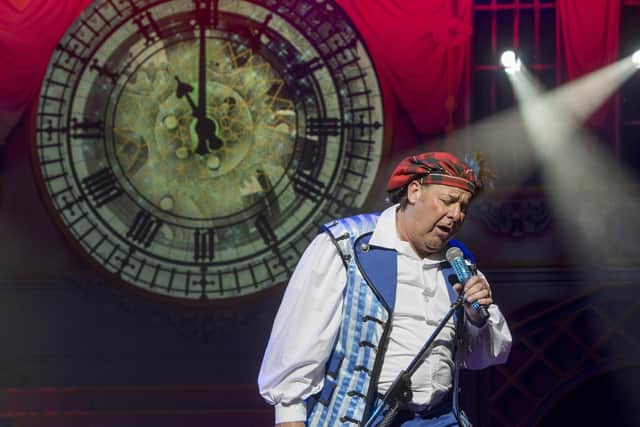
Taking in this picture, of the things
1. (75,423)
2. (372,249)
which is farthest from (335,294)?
(75,423)

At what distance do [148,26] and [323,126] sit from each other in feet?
3.38

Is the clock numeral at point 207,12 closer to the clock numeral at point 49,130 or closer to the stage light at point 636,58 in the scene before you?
the clock numeral at point 49,130

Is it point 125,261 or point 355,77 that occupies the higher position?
point 355,77

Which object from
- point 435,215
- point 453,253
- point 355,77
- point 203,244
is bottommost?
point 203,244

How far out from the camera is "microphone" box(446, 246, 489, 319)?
2588 millimetres

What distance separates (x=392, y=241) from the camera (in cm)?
278

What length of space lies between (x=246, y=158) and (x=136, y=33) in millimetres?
851

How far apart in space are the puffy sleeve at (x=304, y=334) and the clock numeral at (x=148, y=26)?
8.68 ft

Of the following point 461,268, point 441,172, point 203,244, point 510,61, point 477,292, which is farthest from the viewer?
point 203,244

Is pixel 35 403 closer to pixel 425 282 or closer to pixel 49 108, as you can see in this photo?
pixel 49 108

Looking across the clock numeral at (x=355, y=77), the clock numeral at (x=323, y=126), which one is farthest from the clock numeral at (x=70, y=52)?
the clock numeral at (x=355, y=77)

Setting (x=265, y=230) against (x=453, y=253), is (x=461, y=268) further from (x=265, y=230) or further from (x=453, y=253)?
(x=265, y=230)

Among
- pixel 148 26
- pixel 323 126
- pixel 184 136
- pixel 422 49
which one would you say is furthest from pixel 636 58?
pixel 148 26

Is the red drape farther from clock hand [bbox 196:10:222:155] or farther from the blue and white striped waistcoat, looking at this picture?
the blue and white striped waistcoat
